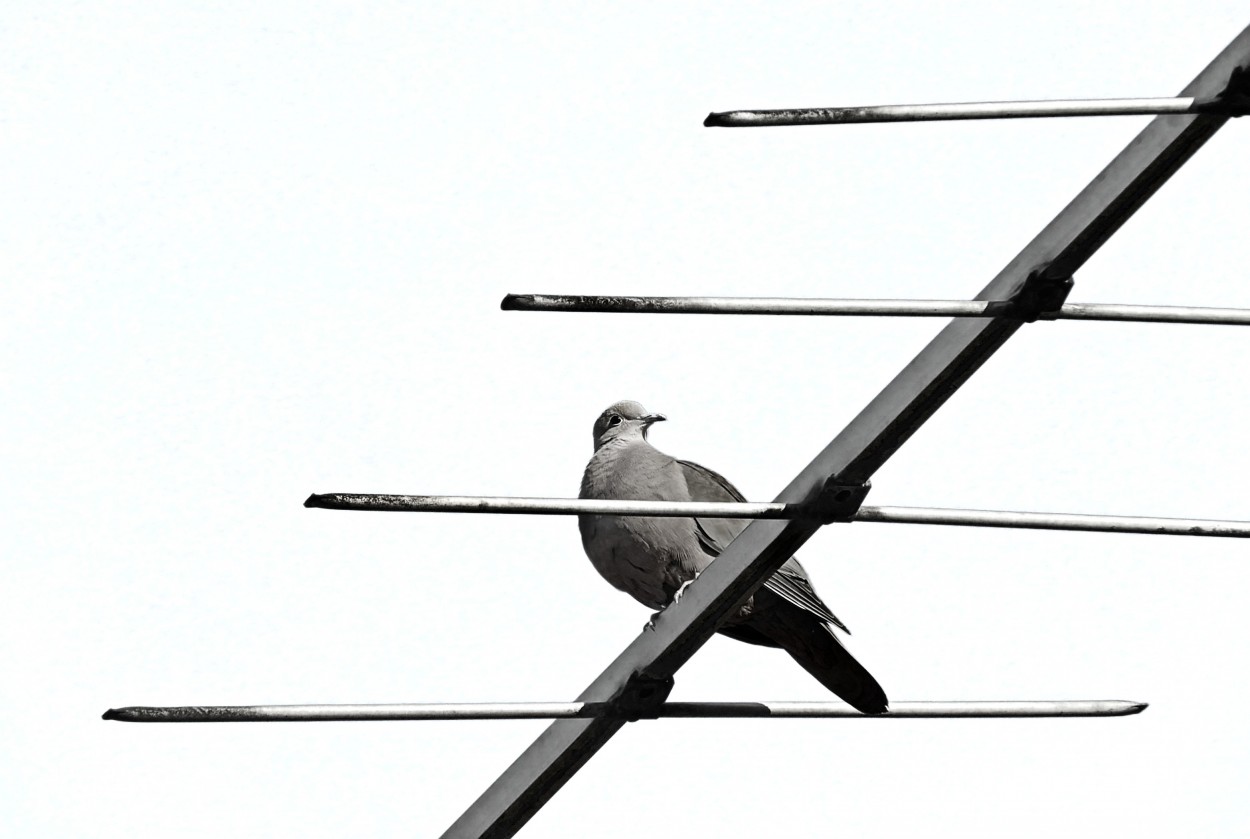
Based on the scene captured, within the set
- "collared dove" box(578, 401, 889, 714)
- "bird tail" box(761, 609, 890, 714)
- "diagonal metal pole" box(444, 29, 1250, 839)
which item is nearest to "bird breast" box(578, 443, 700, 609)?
"collared dove" box(578, 401, 889, 714)

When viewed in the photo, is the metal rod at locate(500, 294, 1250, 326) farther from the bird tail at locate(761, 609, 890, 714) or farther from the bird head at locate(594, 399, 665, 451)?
the bird head at locate(594, 399, 665, 451)

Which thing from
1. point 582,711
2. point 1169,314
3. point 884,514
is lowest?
point 582,711

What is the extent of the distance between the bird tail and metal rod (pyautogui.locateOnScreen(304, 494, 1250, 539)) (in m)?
1.94

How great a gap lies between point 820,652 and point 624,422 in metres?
1.49

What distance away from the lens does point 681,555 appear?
6230mm

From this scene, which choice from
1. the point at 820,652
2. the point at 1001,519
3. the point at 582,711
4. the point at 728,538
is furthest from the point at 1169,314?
the point at 728,538

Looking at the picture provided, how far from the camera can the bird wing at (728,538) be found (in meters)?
5.88

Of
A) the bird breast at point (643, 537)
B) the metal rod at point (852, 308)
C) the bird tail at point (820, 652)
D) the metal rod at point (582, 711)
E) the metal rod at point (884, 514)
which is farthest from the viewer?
the bird breast at point (643, 537)

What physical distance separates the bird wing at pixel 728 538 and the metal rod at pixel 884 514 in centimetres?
226

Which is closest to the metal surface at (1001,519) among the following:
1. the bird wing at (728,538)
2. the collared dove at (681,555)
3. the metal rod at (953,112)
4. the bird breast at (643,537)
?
the metal rod at (953,112)

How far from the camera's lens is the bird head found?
6953mm

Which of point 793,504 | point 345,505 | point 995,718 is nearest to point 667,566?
point 995,718

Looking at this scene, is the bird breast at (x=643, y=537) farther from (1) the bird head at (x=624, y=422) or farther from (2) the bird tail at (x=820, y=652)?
(2) the bird tail at (x=820, y=652)

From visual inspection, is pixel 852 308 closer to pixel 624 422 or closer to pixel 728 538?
pixel 728 538
